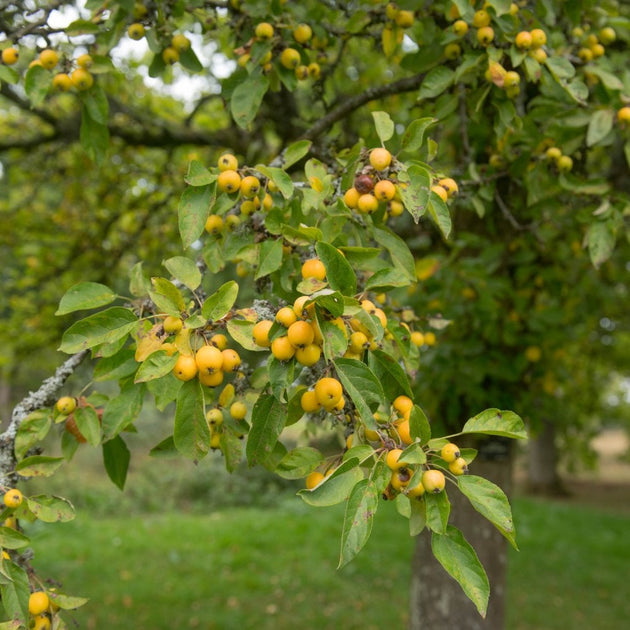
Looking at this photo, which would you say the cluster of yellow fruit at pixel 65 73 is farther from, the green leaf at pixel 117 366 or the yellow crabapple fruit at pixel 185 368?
the yellow crabapple fruit at pixel 185 368

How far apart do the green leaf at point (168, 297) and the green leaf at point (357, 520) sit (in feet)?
1.86

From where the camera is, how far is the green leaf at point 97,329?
1.49m

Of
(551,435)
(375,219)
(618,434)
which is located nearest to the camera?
(375,219)

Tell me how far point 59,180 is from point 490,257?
12.4ft

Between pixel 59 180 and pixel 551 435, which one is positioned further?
pixel 551 435

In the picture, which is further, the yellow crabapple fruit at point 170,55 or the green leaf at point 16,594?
the yellow crabapple fruit at point 170,55

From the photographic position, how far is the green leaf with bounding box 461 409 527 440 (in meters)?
1.31

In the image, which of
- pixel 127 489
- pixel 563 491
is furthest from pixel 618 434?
pixel 127 489

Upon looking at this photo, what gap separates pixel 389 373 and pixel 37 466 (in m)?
0.95

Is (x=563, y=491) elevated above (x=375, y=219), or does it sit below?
below

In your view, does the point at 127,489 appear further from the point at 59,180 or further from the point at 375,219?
the point at 375,219

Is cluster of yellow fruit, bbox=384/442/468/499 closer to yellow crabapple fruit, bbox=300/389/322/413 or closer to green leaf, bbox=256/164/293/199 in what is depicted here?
yellow crabapple fruit, bbox=300/389/322/413

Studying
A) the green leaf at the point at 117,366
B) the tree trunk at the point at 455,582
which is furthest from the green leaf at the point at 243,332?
the tree trunk at the point at 455,582

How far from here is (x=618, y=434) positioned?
3912cm
